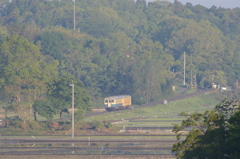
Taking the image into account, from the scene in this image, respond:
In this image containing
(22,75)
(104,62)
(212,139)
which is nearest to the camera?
(212,139)

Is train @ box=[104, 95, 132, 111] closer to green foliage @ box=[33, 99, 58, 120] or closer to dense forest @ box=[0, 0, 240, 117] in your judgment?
dense forest @ box=[0, 0, 240, 117]

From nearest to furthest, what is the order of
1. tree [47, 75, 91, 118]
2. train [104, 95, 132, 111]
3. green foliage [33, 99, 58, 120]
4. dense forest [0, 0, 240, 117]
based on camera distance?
green foliage [33, 99, 58, 120]
tree [47, 75, 91, 118]
dense forest [0, 0, 240, 117]
train [104, 95, 132, 111]

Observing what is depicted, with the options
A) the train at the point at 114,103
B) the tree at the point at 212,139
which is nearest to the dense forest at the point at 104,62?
the train at the point at 114,103

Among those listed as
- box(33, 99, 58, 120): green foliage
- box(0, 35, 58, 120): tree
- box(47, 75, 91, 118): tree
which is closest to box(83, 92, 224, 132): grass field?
box(47, 75, 91, 118): tree

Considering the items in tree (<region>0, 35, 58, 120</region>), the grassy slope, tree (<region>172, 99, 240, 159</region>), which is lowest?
tree (<region>172, 99, 240, 159</region>)

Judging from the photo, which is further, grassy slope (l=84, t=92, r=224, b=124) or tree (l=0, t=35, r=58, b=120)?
grassy slope (l=84, t=92, r=224, b=124)

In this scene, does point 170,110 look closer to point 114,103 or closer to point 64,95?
point 114,103

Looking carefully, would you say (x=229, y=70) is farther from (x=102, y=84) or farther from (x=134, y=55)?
(x=102, y=84)

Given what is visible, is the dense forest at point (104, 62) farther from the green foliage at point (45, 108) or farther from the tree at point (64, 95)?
the green foliage at point (45, 108)

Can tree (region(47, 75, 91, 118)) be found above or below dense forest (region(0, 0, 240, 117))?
below

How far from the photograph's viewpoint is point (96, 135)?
67812 millimetres

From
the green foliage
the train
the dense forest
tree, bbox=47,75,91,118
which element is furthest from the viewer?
the train

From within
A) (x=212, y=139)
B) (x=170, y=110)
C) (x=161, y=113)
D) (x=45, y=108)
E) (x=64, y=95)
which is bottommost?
(x=212, y=139)

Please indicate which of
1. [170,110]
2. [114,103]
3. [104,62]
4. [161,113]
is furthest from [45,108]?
[104,62]
